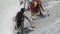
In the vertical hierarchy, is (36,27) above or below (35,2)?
below

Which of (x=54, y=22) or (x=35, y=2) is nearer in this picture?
(x=54, y=22)

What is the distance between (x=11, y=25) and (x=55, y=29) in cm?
96

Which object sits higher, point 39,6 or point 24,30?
point 39,6

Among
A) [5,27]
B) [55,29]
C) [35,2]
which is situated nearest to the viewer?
[55,29]

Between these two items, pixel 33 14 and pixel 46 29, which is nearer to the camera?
pixel 46 29

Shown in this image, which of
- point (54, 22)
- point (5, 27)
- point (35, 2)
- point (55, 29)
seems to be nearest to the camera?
point (55, 29)

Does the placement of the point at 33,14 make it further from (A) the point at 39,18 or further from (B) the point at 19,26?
(B) the point at 19,26

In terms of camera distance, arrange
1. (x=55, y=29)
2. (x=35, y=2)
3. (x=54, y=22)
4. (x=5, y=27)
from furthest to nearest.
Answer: (x=5, y=27) < (x=35, y=2) < (x=54, y=22) < (x=55, y=29)

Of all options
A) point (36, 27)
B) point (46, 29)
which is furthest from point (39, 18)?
point (46, 29)

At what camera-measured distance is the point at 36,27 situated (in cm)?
346

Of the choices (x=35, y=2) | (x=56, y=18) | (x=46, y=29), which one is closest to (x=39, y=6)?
(x=35, y=2)

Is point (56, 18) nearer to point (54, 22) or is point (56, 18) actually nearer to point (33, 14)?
point (54, 22)

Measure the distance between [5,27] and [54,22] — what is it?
38.3 inches

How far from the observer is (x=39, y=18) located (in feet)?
12.5
